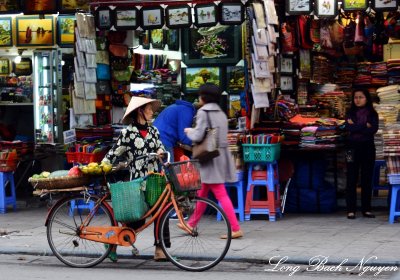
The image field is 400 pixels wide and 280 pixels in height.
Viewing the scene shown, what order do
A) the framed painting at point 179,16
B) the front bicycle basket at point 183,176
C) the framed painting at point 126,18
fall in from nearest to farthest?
the front bicycle basket at point 183,176
the framed painting at point 179,16
the framed painting at point 126,18

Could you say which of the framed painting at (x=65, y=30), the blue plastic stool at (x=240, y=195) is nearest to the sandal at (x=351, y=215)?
the blue plastic stool at (x=240, y=195)

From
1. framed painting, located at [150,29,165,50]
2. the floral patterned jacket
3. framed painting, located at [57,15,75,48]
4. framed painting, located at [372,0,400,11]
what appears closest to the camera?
the floral patterned jacket

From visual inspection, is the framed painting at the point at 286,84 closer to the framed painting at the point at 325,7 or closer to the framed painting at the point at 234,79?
the framed painting at the point at 234,79

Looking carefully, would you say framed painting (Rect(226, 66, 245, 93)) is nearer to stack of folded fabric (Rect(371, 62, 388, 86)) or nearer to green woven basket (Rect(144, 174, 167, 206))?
stack of folded fabric (Rect(371, 62, 388, 86))

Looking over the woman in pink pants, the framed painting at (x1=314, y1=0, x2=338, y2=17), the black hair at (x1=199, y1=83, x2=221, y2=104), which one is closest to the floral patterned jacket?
the woman in pink pants

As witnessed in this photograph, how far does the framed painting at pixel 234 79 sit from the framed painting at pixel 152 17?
4.18 feet

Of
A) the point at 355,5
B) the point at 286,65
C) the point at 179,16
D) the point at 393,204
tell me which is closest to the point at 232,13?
the point at 179,16

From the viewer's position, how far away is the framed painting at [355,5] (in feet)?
44.1

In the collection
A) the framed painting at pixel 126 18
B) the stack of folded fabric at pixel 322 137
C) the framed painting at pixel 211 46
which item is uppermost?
the framed painting at pixel 126 18

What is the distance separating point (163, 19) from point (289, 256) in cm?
543

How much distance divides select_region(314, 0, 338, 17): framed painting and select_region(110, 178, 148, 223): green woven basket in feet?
16.5

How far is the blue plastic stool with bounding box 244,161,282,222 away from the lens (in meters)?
13.0

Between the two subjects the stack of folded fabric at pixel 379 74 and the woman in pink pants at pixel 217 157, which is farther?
the stack of folded fabric at pixel 379 74

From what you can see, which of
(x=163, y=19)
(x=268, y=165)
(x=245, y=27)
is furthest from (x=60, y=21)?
(x=268, y=165)
